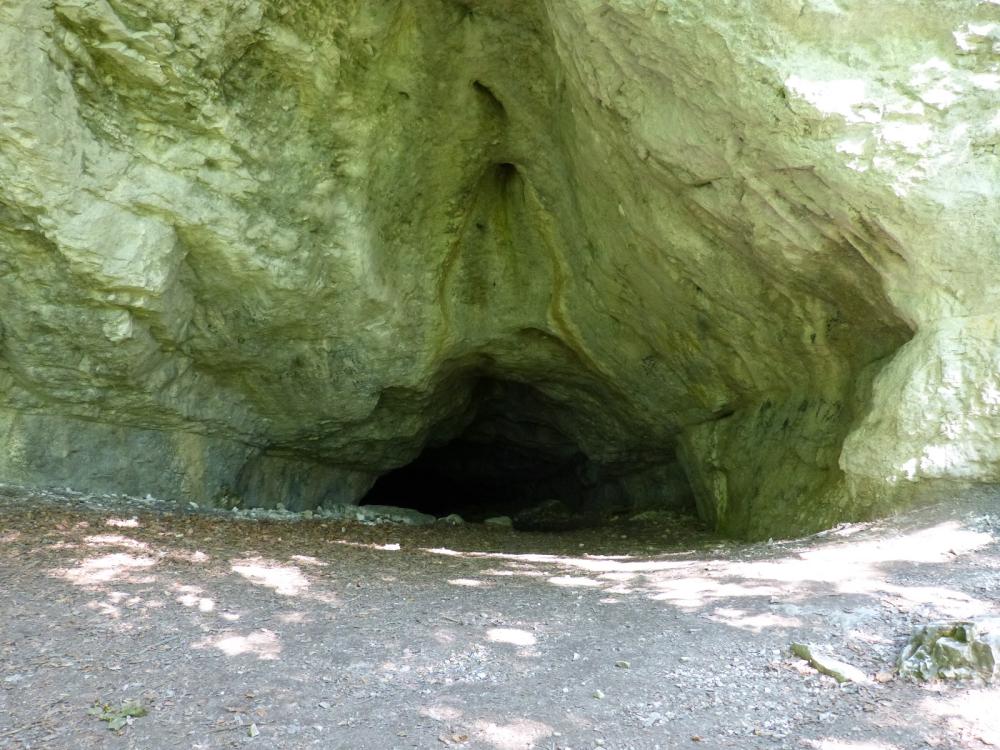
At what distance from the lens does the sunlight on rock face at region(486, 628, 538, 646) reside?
376cm

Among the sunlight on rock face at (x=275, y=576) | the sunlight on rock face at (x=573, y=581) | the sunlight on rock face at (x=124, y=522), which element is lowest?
the sunlight on rock face at (x=275, y=576)

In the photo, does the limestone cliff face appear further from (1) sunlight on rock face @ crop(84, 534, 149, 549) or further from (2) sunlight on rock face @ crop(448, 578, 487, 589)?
(2) sunlight on rock face @ crop(448, 578, 487, 589)

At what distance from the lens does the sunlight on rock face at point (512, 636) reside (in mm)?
3760

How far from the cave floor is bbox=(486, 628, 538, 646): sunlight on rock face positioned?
0.05 ft

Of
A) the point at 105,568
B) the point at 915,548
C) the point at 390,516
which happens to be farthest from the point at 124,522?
the point at 915,548

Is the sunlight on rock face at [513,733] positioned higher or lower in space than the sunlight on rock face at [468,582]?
lower

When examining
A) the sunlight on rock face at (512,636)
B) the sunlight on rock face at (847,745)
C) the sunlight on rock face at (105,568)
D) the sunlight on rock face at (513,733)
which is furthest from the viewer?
the sunlight on rock face at (105,568)

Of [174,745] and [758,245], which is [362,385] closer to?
[758,245]

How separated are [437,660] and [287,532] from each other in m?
3.84

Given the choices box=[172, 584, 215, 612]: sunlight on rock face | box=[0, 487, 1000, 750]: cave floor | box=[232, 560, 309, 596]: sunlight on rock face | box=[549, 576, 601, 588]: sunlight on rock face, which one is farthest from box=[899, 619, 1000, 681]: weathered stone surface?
box=[172, 584, 215, 612]: sunlight on rock face

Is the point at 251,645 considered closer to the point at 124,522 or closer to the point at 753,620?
the point at 753,620

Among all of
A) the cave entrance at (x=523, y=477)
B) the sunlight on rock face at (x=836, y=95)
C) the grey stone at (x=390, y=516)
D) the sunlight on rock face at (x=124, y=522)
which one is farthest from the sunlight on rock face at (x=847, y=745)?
the cave entrance at (x=523, y=477)

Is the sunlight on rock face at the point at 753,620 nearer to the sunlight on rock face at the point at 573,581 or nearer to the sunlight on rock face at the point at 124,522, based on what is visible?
Result: the sunlight on rock face at the point at 573,581

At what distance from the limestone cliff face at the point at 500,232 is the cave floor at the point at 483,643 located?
1.92 m
